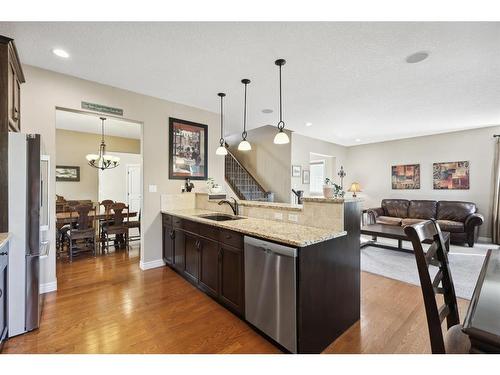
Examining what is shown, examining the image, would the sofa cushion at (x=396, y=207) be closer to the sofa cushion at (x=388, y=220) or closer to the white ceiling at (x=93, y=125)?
the sofa cushion at (x=388, y=220)

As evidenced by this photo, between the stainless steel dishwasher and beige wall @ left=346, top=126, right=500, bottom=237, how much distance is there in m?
6.39

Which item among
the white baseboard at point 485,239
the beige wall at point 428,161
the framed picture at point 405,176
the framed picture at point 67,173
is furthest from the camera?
the framed picture at point 405,176

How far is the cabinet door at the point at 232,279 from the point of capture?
2133mm

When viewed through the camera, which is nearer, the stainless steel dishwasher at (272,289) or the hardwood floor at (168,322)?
the stainless steel dishwasher at (272,289)

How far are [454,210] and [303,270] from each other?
572 cm

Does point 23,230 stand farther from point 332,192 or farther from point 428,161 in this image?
point 428,161

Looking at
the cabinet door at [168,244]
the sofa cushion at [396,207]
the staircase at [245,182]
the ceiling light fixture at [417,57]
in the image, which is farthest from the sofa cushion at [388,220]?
the cabinet door at [168,244]

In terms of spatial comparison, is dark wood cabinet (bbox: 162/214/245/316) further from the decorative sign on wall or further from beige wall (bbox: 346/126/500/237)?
beige wall (bbox: 346/126/500/237)

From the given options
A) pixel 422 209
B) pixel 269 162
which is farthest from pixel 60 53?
pixel 422 209

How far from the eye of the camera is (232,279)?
2244 millimetres

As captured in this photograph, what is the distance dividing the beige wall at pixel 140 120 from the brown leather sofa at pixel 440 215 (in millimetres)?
4572

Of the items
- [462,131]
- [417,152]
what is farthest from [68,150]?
[462,131]

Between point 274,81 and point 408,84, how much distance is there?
189 cm

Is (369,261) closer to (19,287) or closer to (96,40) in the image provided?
(19,287)
